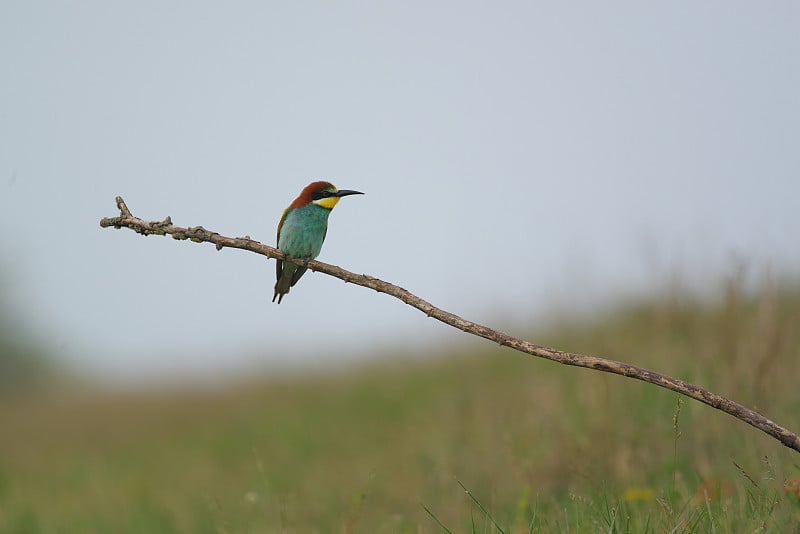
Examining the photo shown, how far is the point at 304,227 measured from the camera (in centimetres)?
402

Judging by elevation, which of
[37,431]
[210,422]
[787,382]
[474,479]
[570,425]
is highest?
[787,382]

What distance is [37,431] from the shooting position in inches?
460

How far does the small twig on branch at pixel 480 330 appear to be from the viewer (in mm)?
2223

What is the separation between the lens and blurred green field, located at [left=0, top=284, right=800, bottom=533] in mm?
3475

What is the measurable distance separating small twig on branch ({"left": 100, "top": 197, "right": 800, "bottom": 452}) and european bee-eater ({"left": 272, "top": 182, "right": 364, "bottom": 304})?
1.36 m

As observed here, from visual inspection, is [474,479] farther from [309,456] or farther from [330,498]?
[309,456]

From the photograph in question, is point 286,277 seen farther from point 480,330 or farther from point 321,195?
point 480,330

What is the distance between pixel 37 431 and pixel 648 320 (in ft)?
29.6

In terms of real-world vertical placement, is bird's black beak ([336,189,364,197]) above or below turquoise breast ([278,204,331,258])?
above

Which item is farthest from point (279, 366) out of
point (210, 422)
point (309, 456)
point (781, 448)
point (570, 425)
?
point (781, 448)

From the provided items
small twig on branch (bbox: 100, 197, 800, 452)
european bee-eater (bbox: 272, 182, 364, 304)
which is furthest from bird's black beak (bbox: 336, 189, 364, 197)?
small twig on branch (bbox: 100, 197, 800, 452)

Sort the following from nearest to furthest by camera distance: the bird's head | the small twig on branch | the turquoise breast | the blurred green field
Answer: the small twig on branch, the blurred green field, the turquoise breast, the bird's head

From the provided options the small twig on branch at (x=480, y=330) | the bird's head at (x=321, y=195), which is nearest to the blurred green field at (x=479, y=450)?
the small twig on branch at (x=480, y=330)

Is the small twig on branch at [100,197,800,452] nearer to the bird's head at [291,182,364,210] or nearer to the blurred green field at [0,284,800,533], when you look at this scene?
the blurred green field at [0,284,800,533]
